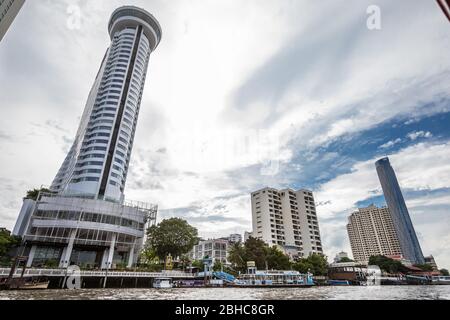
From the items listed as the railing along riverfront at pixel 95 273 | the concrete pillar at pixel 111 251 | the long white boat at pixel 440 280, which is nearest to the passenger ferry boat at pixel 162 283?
the railing along riverfront at pixel 95 273

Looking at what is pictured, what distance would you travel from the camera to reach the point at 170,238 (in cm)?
3036

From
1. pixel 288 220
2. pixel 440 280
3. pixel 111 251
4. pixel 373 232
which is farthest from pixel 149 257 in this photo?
pixel 373 232

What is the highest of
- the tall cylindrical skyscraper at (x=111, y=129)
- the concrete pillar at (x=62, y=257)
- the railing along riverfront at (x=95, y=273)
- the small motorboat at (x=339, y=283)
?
the tall cylindrical skyscraper at (x=111, y=129)

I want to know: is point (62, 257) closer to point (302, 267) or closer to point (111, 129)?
point (111, 129)

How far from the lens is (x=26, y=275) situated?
18.1 meters

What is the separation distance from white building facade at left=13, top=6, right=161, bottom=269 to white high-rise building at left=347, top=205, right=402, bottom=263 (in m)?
46.7

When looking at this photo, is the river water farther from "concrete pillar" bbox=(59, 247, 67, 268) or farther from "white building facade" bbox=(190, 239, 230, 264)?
"white building facade" bbox=(190, 239, 230, 264)

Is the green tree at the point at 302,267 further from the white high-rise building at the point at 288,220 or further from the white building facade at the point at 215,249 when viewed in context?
the white building facade at the point at 215,249

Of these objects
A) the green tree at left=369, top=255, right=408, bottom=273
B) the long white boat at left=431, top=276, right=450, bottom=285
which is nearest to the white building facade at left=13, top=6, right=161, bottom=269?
the green tree at left=369, top=255, right=408, bottom=273

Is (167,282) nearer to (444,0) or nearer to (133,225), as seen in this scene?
(133,225)

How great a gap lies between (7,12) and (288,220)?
5838 centimetres

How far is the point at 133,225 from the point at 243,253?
15438mm

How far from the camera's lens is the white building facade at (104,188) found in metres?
26.9
